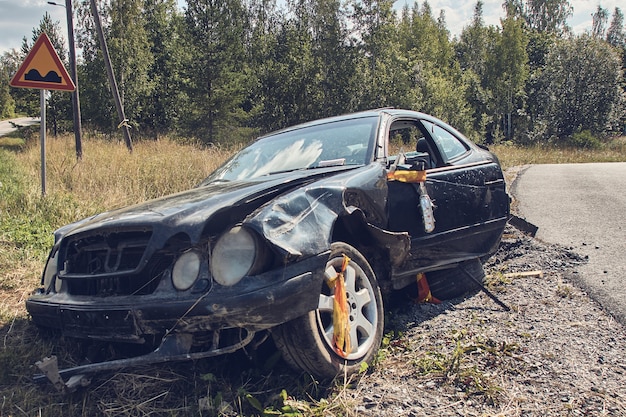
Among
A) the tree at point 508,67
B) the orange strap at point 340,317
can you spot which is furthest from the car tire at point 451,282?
the tree at point 508,67

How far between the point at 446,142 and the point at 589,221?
11.3 feet

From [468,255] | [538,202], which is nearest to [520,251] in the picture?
[468,255]

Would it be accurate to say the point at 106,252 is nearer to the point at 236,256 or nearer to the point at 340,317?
the point at 236,256

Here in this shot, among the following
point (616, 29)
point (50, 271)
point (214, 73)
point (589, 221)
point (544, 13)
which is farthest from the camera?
point (616, 29)

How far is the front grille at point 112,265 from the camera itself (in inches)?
89.7

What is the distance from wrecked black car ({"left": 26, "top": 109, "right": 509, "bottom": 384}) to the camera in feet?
6.98

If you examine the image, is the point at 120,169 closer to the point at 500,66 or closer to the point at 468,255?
the point at 468,255

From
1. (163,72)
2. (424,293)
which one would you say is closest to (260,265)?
(424,293)

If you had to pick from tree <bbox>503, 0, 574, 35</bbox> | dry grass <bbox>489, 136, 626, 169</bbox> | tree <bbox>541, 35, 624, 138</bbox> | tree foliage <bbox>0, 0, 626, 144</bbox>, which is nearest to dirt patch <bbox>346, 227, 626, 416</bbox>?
dry grass <bbox>489, 136, 626, 169</bbox>

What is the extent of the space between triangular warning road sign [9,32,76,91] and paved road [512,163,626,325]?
20.1ft

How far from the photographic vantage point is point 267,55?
33.7m

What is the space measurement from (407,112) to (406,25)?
41.6 metres

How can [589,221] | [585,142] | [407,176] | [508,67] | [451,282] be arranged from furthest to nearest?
[508,67], [585,142], [589,221], [451,282], [407,176]

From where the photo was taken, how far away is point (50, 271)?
2885 millimetres
